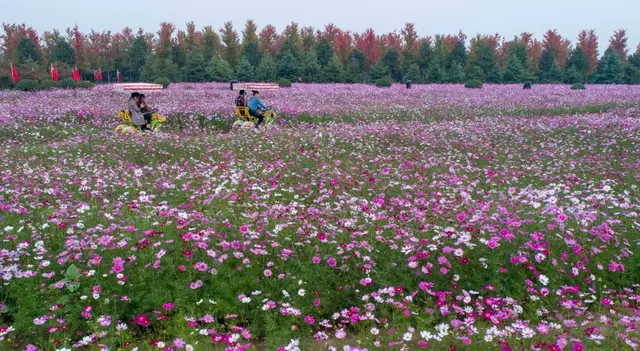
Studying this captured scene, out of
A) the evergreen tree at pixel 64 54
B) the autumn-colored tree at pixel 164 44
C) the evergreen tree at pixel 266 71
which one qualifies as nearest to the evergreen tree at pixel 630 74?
the evergreen tree at pixel 266 71

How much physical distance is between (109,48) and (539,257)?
65.1m

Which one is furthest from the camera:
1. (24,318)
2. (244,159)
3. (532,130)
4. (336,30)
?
(336,30)

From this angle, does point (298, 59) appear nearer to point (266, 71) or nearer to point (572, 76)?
point (266, 71)

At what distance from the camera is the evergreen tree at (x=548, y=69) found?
56709 mm

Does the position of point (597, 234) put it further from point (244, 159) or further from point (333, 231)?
point (244, 159)

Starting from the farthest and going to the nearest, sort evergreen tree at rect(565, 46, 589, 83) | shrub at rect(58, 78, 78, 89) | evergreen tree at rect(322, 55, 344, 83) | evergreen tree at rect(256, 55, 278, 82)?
evergreen tree at rect(565, 46, 589, 83), evergreen tree at rect(322, 55, 344, 83), evergreen tree at rect(256, 55, 278, 82), shrub at rect(58, 78, 78, 89)

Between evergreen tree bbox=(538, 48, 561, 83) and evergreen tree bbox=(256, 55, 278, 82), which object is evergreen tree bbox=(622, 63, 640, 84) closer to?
evergreen tree bbox=(538, 48, 561, 83)

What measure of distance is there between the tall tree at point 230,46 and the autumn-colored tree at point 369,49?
15478 millimetres

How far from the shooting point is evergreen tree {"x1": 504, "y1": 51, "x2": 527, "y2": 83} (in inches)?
2092

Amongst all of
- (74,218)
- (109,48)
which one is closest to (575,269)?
(74,218)

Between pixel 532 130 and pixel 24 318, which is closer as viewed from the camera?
pixel 24 318

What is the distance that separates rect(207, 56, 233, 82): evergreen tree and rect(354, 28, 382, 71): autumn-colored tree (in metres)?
17.6

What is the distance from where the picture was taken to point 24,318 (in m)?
4.18

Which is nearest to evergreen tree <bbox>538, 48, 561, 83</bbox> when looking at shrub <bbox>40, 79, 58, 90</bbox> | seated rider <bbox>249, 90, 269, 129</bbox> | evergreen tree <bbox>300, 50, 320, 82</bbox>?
evergreen tree <bbox>300, 50, 320, 82</bbox>
